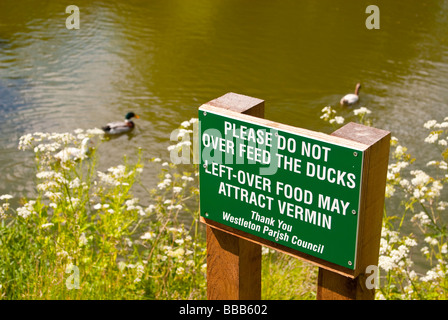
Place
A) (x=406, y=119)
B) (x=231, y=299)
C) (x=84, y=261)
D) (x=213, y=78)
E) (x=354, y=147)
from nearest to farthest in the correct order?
(x=354, y=147) < (x=231, y=299) < (x=84, y=261) < (x=406, y=119) < (x=213, y=78)

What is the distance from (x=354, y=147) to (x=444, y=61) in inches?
406

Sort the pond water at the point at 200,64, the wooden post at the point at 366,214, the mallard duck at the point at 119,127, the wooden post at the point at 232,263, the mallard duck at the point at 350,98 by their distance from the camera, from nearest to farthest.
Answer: the wooden post at the point at 366,214, the wooden post at the point at 232,263, the mallard duck at the point at 119,127, the pond water at the point at 200,64, the mallard duck at the point at 350,98

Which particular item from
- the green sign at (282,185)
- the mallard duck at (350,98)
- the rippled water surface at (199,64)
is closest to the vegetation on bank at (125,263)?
the green sign at (282,185)

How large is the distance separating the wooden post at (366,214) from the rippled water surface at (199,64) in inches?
236

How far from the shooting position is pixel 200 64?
38.4 ft

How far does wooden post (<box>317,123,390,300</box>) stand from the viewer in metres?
Result: 2.36

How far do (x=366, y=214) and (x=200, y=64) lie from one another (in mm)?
9554

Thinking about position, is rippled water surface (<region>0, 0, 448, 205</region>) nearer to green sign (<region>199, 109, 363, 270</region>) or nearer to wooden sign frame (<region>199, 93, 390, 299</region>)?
wooden sign frame (<region>199, 93, 390, 299</region>)

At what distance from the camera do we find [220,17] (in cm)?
1387

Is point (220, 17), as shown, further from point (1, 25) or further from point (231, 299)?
point (231, 299)

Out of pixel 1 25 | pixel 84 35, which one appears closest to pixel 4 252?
pixel 84 35

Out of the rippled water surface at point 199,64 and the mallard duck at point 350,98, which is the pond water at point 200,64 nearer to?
the rippled water surface at point 199,64

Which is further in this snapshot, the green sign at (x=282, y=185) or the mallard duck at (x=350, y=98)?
the mallard duck at (x=350, y=98)

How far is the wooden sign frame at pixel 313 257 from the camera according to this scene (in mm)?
2383
